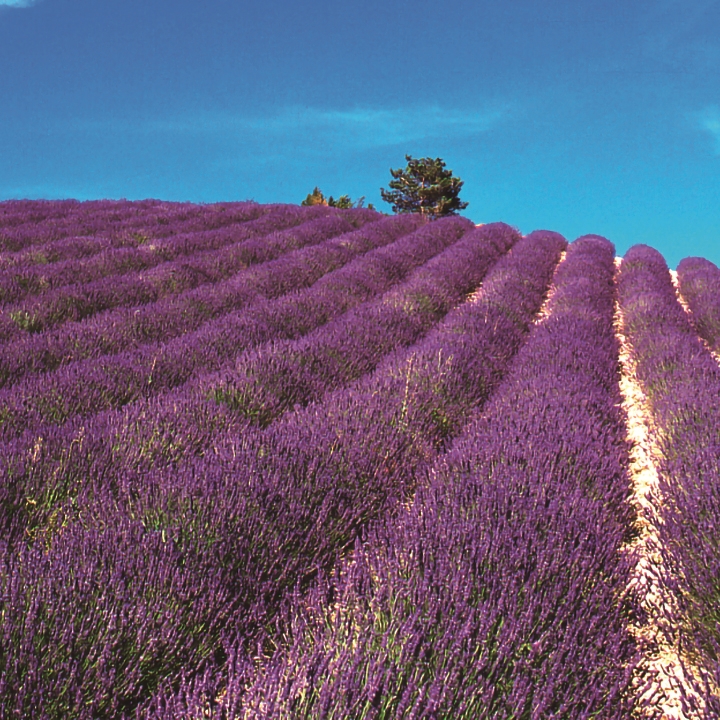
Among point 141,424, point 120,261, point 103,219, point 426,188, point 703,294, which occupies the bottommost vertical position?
point 141,424

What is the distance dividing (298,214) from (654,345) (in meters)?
7.84

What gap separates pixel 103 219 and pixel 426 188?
849 inches

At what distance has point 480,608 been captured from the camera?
5.00ft

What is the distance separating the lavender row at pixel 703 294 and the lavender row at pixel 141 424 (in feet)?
12.8

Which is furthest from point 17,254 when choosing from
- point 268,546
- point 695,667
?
point 695,667

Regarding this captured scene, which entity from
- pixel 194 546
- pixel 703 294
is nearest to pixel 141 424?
pixel 194 546

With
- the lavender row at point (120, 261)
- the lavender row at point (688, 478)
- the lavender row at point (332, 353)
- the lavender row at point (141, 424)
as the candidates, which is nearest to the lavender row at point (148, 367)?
the lavender row at point (141, 424)

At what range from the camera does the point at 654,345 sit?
15.8 feet

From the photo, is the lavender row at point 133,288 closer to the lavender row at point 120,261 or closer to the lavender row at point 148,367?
the lavender row at point 120,261

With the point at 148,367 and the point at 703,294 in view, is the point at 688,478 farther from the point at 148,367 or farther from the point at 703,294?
the point at 703,294

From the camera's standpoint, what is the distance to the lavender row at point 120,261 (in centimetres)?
594

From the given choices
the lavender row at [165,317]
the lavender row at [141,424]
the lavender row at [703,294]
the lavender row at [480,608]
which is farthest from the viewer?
the lavender row at [703,294]

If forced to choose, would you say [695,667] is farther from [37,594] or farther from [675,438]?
[37,594]


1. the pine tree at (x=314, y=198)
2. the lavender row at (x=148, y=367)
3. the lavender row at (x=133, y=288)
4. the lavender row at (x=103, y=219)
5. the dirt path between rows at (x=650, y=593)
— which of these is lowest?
the dirt path between rows at (x=650, y=593)
